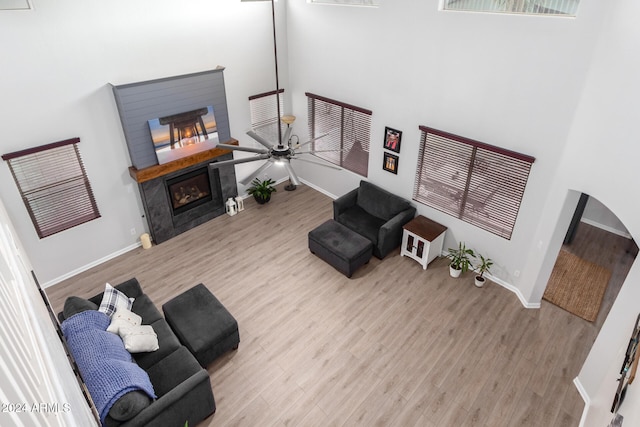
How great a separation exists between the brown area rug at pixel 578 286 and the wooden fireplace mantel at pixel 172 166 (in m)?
6.49

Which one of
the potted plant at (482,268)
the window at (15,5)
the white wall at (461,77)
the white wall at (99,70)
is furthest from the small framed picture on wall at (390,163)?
the window at (15,5)

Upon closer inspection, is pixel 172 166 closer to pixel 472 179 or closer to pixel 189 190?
pixel 189 190

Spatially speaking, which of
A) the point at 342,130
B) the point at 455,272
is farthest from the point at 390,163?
the point at 455,272

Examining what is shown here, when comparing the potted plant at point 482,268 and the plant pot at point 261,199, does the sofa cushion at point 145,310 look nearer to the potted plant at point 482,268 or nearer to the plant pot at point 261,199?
the plant pot at point 261,199

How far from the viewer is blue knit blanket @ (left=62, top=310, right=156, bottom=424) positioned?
3.74m

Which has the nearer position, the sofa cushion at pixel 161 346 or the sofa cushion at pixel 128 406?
the sofa cushion at pixel 128 406

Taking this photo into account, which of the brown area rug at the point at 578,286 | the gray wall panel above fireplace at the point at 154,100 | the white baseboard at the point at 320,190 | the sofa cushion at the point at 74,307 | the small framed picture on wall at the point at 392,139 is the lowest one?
the brown area rug at the point at 578,286

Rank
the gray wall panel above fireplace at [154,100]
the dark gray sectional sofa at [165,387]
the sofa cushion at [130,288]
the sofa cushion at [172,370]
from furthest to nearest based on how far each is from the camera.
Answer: the gray wall panel above fireplace at [154,100], the sofa cushion at [130,288], the sofa cushion at [172,370], the dark gray sectional sofa at [165,387]

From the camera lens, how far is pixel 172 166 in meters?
7.12

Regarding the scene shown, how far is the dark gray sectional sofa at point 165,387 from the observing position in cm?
381

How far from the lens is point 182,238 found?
777 centimetres

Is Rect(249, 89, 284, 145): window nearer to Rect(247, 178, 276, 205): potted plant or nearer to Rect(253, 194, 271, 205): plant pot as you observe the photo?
Rect(247, 178, 276, 205): potted plant

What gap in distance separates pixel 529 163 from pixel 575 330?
2588 millimetres

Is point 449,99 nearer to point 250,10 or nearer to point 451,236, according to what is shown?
point 451,236
